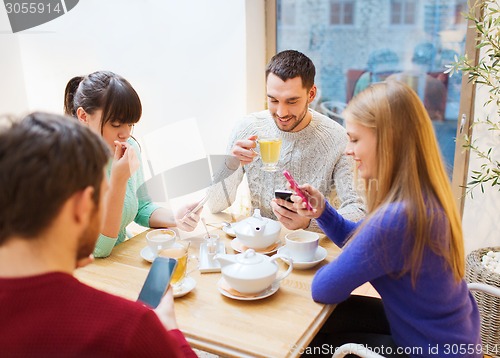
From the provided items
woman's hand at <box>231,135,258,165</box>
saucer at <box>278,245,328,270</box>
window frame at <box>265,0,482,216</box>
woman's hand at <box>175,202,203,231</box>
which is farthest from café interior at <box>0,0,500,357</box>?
saucer at <box>278,245,328,270</box>

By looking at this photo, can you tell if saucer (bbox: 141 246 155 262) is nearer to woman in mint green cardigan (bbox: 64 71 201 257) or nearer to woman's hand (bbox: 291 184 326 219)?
woman in mint green cardigan (bbox: 64 71 201 257)

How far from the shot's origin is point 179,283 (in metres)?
1.37

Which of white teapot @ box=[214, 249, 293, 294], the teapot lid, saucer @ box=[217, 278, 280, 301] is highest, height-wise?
the teapot lid

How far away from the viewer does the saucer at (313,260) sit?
4.92ft

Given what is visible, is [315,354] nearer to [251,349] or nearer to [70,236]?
[251,349]

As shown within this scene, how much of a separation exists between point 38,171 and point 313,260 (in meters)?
0.98

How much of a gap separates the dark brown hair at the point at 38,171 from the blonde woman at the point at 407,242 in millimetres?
746

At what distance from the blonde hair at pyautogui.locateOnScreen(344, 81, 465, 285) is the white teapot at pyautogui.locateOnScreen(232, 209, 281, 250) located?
0.38 m

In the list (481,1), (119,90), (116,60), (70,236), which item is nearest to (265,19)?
(116,60)

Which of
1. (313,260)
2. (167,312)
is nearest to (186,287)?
(167,312)

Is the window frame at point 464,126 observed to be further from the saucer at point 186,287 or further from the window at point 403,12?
the saucer at point 186,287

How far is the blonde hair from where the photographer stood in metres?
1.24

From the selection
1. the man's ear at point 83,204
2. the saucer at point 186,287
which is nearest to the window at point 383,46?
the saucer at point 186,287

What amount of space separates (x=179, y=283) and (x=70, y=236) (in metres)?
0.61
